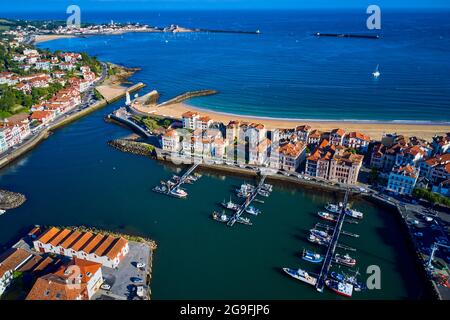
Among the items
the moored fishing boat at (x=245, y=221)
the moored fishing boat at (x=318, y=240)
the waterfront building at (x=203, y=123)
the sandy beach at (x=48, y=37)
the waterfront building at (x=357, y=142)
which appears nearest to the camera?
the moored fishing boat at (x=318, y=240)

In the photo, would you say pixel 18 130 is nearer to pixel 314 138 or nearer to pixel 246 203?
pixel 246 203

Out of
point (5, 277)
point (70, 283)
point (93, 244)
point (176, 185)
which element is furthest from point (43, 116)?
point (70, 283)

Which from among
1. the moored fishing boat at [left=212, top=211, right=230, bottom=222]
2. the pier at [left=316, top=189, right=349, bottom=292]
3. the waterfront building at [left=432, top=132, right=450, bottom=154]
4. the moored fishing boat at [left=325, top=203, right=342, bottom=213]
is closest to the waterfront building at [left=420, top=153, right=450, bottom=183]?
the waterfront building at [left=432, top=132, right=450, bottom=154]

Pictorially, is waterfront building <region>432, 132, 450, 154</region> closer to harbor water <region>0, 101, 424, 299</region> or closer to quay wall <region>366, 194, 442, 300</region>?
quay wall <region>366, 194, 442, 300</region>

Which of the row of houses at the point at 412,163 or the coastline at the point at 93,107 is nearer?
the row of houses at the point at 412,163

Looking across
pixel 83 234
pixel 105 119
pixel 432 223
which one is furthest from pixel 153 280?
pixel 105 119

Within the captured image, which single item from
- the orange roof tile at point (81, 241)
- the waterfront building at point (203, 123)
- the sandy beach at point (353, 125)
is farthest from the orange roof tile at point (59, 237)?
the sandy beach at point (353, 125)

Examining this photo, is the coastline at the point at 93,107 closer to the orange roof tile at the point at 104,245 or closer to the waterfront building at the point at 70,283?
the orange roof tile at the point at 104,245
